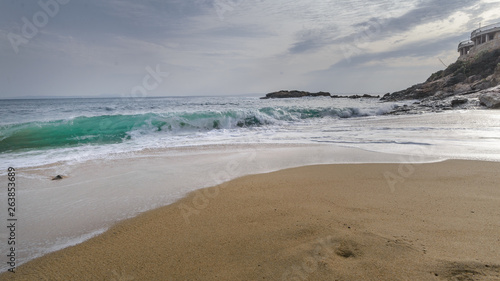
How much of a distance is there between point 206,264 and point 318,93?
68.1m

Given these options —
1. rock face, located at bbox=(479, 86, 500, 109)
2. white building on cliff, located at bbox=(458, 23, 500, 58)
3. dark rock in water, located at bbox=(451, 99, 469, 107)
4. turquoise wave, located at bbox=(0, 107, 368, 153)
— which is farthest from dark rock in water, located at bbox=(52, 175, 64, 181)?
white building on cliff, located at bbox=(458, 23, 500, 58)

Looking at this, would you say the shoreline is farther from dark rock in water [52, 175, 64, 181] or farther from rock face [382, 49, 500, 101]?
rock face [382, 49, 500, 101]

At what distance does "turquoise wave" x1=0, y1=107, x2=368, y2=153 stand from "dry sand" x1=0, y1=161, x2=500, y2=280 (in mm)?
8033

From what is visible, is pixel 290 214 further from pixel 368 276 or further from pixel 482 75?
pixel 482 75

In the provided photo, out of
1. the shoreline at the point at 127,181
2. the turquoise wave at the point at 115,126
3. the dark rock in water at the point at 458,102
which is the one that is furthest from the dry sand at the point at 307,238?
the dark rock in water at the point at 458,102

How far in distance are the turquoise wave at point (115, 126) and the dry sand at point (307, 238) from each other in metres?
8.03

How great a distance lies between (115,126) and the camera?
Result: 13234 mm

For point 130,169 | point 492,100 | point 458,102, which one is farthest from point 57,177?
point 458,102

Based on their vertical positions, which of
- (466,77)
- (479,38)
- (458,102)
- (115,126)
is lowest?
(115,126)

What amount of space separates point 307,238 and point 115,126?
1328cm

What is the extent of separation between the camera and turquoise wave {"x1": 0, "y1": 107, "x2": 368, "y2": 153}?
10.0 meters

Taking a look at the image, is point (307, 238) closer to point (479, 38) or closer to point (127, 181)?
point (127, 181)

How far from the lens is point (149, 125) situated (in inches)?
522

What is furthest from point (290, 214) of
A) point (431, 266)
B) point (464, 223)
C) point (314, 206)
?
point (464, 223)
